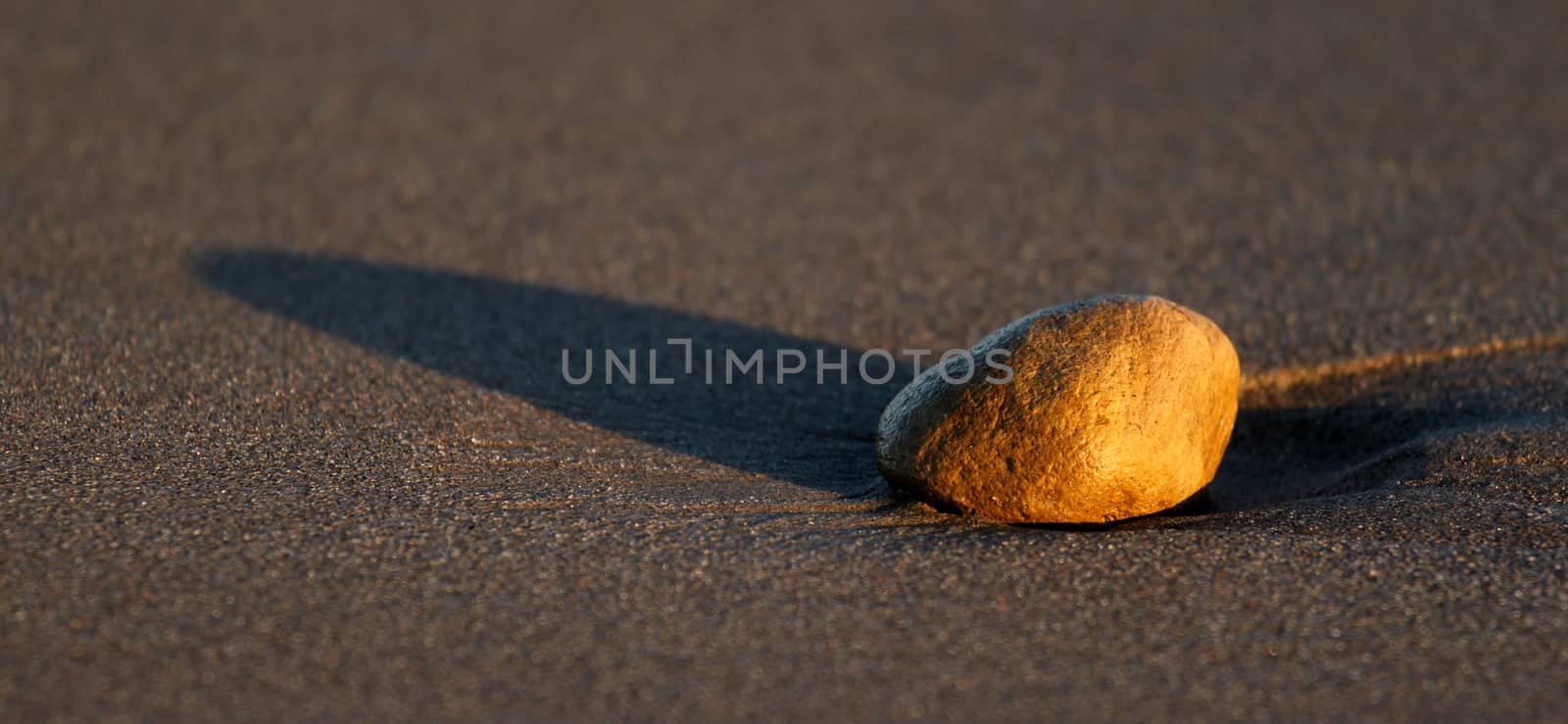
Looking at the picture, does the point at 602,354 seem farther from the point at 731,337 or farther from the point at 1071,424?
the point at 1071,424

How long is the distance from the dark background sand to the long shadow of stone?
19 mm

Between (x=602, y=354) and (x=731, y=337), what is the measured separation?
36 cm

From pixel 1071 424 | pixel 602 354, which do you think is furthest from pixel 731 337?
pixel 1071 424

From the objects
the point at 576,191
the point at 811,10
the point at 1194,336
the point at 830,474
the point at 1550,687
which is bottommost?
the point at 1550,687

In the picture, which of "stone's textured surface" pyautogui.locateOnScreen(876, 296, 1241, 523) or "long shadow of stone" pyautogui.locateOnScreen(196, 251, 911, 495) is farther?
"long shadow of stone" pyautogui.locateOnScreen(196, 251, 911, 495)

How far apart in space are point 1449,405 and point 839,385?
1466mm

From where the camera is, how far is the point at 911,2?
258 inches

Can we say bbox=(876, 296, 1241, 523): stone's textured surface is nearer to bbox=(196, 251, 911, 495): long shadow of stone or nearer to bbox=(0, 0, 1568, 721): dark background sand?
bbox=(0, 0, 1568, 721): dark background sand

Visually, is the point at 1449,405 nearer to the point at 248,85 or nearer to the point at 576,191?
the point at 576,191

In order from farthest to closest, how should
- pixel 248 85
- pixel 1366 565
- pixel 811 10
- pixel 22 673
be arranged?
pixel 811 10, pixel 248 85, pixel 1366 565, pixel 22 673

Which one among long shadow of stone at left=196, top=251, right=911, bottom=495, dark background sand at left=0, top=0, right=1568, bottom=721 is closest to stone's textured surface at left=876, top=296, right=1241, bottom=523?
dark background sand at left=0, top=0, right=1568, bottom=721

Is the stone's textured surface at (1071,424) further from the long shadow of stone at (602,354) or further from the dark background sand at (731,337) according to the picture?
the long shadow of stone at (602,354)

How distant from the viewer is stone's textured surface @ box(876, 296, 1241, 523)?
8.68 ft

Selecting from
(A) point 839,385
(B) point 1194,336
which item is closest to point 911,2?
(A) point 839,385
